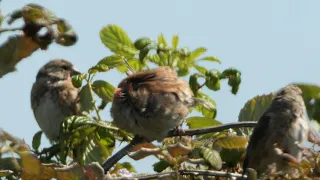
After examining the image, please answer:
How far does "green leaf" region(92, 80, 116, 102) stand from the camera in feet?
9.84

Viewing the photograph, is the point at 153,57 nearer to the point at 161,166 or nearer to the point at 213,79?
the point at 213,79

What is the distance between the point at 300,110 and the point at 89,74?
3.24 ft

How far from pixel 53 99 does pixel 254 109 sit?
2.08m

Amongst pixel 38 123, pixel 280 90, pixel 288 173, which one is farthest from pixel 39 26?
pixel 38 123

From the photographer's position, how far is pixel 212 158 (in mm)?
1879

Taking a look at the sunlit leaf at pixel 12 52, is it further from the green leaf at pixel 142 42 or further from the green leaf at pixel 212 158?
the green leaf at pixel 142 42

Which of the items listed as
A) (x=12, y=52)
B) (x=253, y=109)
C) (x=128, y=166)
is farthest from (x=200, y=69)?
(x=12, y=52)

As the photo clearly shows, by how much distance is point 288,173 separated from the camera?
1835 mm

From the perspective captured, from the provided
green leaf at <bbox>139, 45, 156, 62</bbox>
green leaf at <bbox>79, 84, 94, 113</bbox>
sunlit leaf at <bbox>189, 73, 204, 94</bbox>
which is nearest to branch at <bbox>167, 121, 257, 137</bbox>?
sunlit leaf at <bbox>189, 73, 204, 94</bbox>

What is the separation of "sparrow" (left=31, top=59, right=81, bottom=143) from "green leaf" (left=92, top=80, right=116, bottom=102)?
130 centimetres

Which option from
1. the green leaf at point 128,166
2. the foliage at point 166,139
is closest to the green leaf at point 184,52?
the foliage at point 166,139

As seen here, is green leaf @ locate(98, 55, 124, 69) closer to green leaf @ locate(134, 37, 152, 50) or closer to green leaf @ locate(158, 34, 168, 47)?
green leaf @ locate(134, 37, 152, 50)

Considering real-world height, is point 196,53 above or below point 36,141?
above

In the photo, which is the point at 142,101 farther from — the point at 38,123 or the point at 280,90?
the point at 38,123
